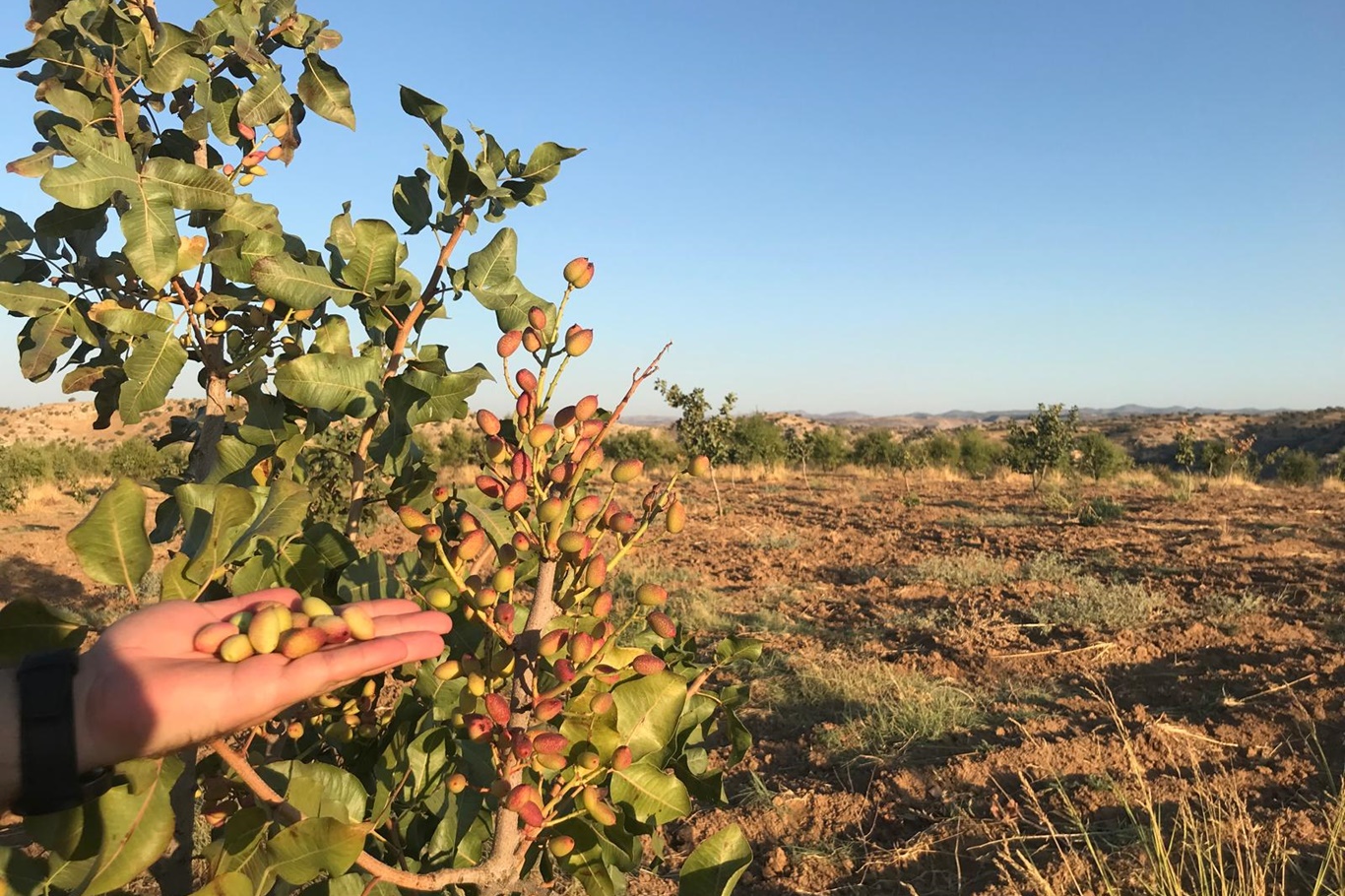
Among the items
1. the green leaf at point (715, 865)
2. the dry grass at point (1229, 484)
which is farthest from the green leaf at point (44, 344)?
the dry grass at point (1229, 484)

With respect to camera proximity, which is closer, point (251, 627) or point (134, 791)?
point (134, 791)

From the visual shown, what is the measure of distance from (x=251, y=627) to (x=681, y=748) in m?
0.71

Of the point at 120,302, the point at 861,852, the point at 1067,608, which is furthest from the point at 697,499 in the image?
the point at 120,302

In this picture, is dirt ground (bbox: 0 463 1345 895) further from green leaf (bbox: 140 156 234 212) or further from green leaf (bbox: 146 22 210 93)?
green leaf (bbox: 146 22 210 93)

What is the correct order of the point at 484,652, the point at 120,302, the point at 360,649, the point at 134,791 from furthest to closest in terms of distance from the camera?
the point at 120,302
the point at 484,652
the point at 360,649
the point at 134,791

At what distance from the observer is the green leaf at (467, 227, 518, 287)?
58.7 inches

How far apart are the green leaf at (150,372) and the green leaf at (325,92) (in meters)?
0.57

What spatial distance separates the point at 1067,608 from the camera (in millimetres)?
7301

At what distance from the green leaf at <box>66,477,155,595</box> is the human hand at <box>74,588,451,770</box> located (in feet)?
0.25

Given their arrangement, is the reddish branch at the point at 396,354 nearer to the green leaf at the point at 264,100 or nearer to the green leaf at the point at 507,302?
the green leaf at the point at 507,302

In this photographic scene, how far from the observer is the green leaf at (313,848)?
3.10 ft

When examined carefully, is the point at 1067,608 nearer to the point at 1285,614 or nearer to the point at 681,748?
the point at 1285,614

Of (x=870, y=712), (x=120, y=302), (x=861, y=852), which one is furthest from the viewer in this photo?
(x=870, y=712)

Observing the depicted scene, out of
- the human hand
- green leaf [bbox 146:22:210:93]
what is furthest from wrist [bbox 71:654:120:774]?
green leaf [bbox 146:22:210:93]
